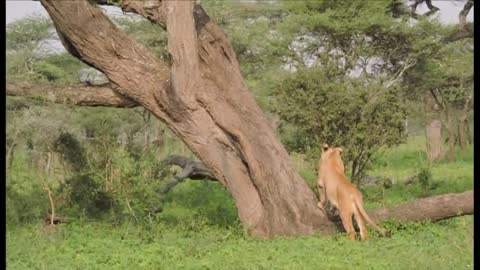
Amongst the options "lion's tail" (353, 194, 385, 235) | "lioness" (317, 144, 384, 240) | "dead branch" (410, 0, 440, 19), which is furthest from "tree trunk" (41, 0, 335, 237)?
"dead branch" (410, 0, 440, 19)

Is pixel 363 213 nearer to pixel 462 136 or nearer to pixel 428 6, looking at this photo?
pixel 428 6

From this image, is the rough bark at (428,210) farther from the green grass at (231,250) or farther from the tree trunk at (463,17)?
the tree trunk at (463,17)

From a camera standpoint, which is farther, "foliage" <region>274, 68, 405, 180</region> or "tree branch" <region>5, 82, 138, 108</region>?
"foliage" <region>274, 68, 405, 180</region>

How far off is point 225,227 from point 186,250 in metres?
2.38

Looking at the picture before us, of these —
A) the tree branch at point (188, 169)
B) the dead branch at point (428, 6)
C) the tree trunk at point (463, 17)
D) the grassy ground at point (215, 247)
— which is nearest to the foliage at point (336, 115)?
the grassy ground at point (215, 247)

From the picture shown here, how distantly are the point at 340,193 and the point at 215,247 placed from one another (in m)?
1.49

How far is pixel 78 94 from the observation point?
9961 millimetres

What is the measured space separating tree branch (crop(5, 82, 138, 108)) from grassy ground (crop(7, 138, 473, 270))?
1.38 meters

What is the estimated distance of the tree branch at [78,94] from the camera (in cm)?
992

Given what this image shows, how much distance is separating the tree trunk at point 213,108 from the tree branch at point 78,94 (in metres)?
0.22

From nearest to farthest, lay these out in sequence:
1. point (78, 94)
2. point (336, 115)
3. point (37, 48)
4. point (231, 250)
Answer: point (231, 250)
point (78, 94)
point (336, 115)
point (37, 48)

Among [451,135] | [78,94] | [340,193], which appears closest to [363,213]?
[340,193]

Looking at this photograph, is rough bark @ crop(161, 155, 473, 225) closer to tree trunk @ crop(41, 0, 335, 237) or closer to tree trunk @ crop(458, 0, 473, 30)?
tree trunk @ crop(41, 0, 335, 237)

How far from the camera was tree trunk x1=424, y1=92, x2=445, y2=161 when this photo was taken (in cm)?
2047
